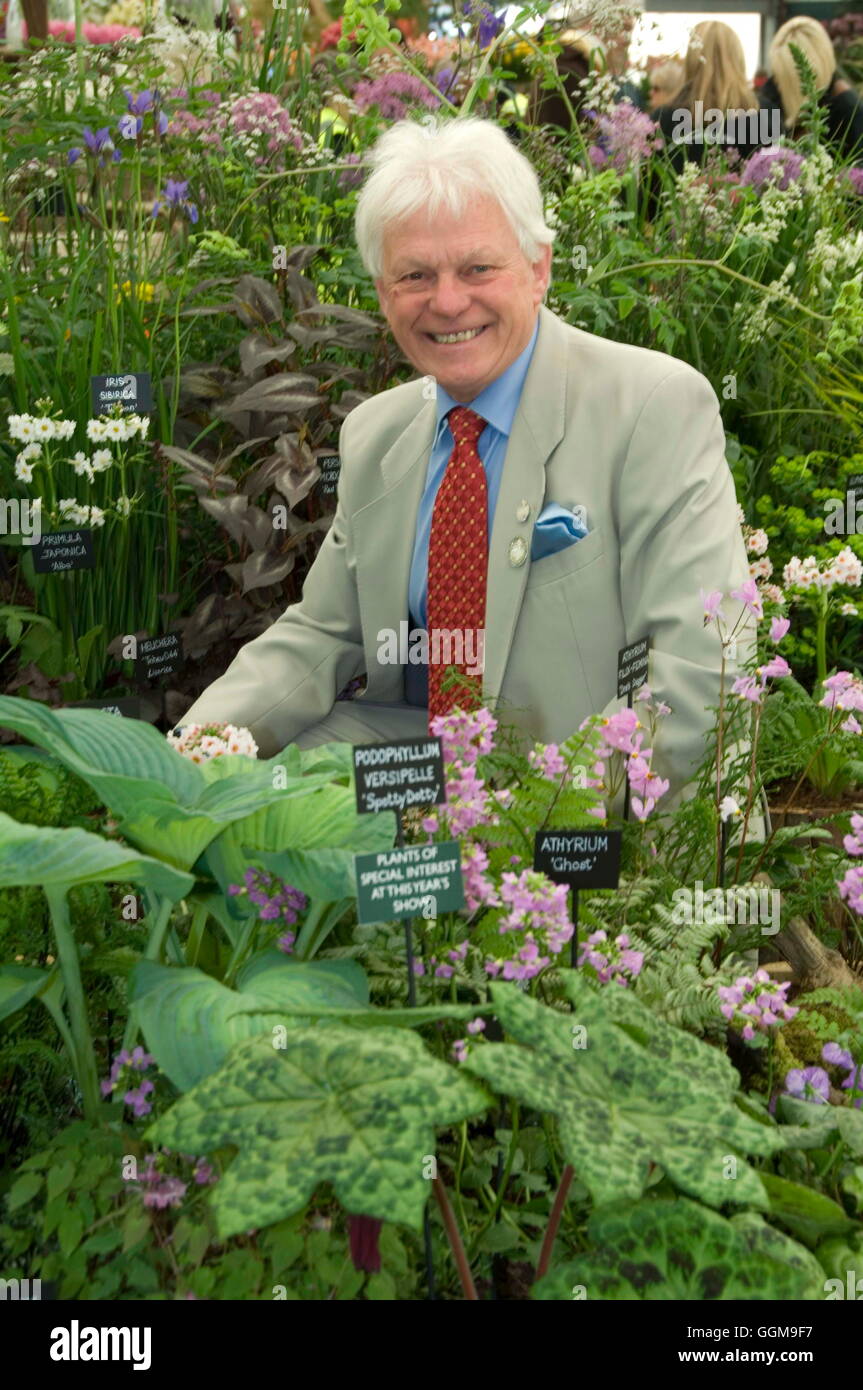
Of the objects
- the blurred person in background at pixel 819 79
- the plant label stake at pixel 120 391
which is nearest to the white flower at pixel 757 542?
the plant label stake at pixel 120 391

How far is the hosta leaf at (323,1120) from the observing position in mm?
943

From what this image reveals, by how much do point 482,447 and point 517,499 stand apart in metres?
0.16

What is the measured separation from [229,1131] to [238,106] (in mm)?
2698

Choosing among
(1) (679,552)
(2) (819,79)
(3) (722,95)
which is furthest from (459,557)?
(2) (819,79)

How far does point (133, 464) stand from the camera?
9.75ft

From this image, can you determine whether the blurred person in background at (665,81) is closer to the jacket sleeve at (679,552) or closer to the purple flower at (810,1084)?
the jacket sleeve at (679,552)

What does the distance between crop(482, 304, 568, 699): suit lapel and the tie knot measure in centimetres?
9

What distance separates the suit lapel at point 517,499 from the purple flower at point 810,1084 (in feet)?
3.22

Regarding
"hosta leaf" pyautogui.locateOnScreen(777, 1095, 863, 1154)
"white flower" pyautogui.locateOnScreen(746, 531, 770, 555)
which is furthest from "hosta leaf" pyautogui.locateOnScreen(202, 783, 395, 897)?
"white flower" pyautogui.locateOnScreen(746, 531, 770, 555)

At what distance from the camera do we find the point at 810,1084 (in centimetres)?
142

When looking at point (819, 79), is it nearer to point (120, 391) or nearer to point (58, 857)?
point (120, 391)
